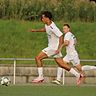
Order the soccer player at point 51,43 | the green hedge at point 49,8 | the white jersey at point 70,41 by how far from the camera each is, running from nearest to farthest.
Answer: the soccer player at point 51,43, the white jersey at point 70,41, the green hedge at point 49,8

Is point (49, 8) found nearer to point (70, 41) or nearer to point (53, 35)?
point (70, 41)

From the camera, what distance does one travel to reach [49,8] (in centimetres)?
3011

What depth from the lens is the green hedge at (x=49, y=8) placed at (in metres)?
29.7

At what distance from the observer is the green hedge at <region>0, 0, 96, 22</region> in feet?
97.5

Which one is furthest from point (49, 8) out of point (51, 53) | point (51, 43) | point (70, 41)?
point (51, 53)

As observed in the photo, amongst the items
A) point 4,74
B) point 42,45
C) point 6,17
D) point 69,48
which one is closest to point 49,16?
point 69,48

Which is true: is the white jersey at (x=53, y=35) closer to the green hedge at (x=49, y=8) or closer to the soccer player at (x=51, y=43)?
the soccer player at (x=51, y=43)

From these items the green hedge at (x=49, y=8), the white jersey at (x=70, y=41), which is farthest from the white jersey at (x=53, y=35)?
the green hedge at (x=49, y=8)

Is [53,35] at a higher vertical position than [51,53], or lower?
higher

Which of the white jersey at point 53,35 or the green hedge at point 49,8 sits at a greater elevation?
the green hedge at point 49,8

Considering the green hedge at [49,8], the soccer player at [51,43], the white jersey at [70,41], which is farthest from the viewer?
the green hedge at [49,8]

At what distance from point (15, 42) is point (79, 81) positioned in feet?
25.0

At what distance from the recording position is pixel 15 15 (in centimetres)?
2969

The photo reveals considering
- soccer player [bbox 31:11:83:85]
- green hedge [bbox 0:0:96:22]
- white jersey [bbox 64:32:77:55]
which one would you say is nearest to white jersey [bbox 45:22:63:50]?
soccer player [bbox 31:11:83:85]
